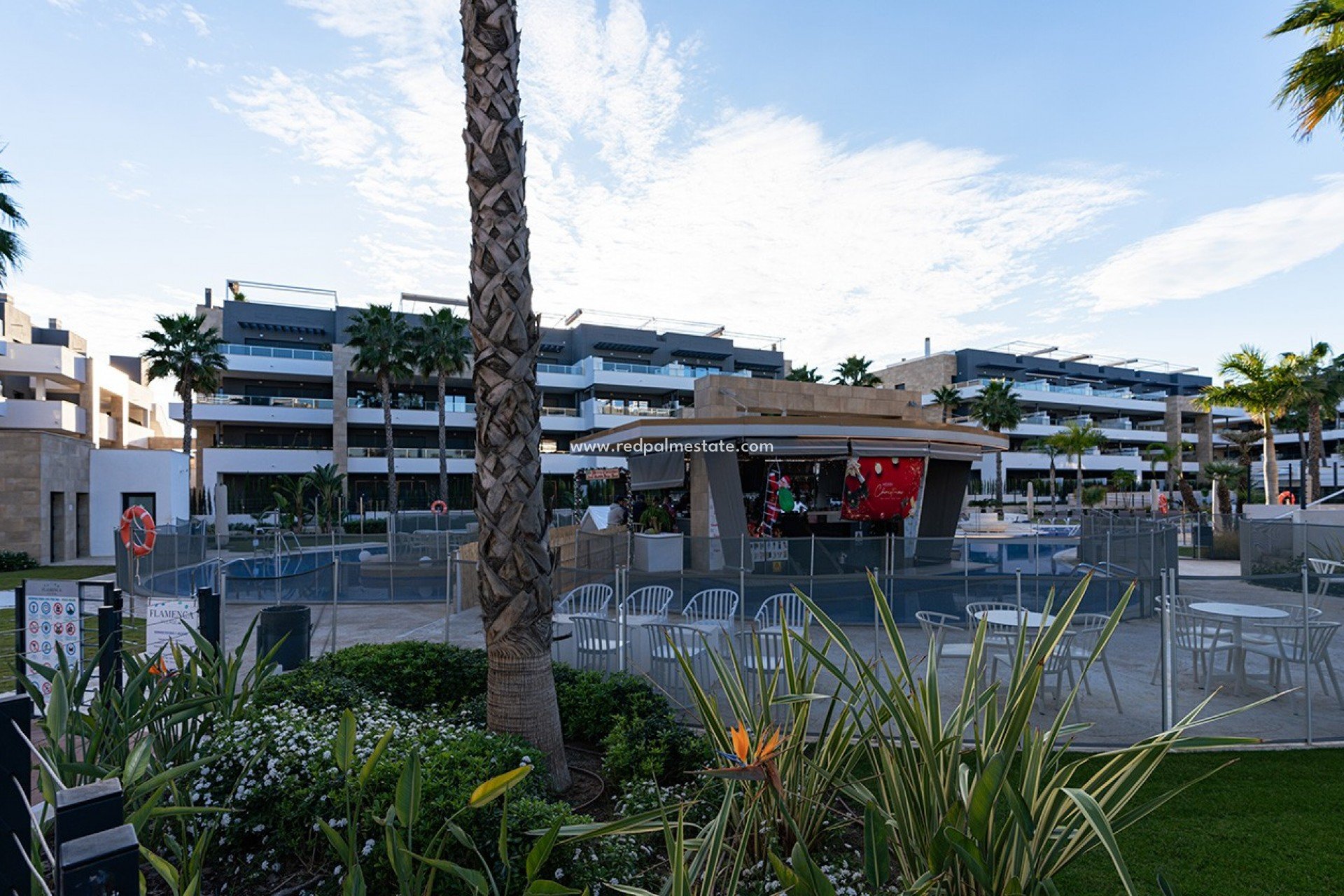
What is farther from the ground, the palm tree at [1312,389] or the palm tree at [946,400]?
the palm tree at [946,400]

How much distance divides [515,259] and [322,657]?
489 centimetres

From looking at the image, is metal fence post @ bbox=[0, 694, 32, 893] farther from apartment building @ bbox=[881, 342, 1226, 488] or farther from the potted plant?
apartment building @ bbox=[881, 342, 1226, 488]

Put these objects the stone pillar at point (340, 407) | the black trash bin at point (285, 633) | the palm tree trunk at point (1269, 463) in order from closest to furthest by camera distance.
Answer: the black trash bin at point (285, 633) → the palm tree trunk at point (1269, 463) → the stone pillar at point (340, 407)

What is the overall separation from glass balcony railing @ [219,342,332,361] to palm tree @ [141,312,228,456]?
626 centimetres

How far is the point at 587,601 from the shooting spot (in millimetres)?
10602

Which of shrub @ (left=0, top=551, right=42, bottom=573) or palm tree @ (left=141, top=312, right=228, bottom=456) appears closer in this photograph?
shrub @ (left=0, top=551, right=42, bottom=573)

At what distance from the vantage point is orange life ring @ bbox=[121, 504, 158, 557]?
1445 cm

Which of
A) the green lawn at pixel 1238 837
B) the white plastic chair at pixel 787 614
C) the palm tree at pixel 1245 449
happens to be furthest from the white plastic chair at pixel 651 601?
the palm tree at pixel 1245 449

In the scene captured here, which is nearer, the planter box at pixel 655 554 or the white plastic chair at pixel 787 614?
the white plastic chair at pixel 787 614

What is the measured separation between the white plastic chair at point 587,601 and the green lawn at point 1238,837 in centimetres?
623

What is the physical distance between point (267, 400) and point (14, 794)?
47.5 m

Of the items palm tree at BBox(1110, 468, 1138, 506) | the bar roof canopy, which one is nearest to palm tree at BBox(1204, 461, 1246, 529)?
palm tree at BBox(1110, 468, 1138, 506)

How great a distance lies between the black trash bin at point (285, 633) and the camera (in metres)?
7.97

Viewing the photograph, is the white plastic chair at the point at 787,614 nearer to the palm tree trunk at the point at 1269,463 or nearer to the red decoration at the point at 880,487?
the red decoration at the point at 880,487
